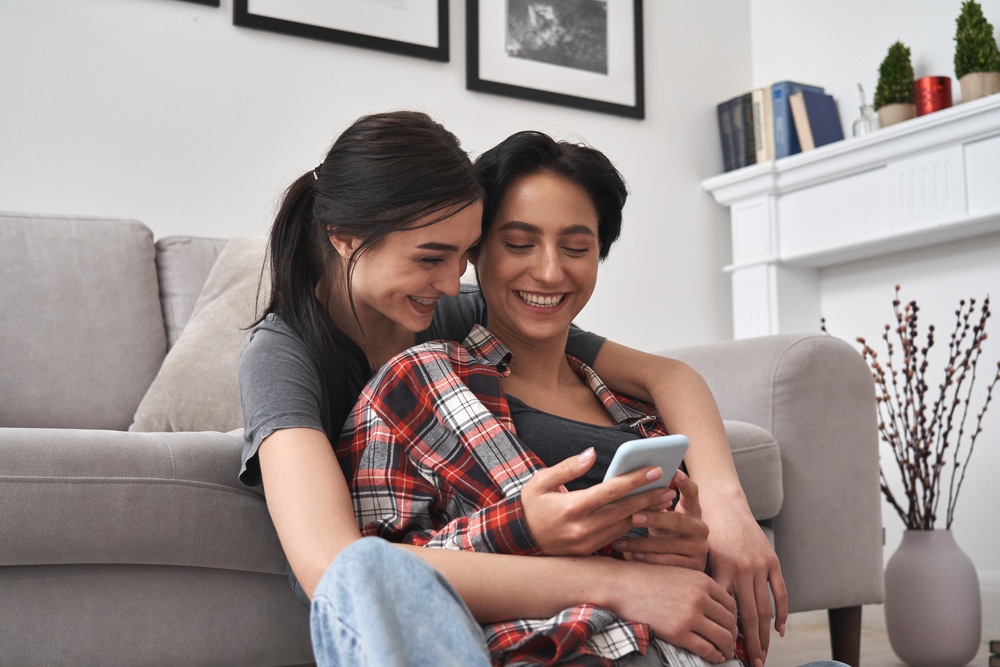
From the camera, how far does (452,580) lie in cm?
93

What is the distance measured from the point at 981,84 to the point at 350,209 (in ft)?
7.04

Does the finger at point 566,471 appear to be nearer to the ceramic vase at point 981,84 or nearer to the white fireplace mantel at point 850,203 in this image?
the white fireplace mantel at point 850,203

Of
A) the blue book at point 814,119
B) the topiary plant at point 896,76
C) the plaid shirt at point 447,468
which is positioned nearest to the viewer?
the plaid shirt at point 447,468

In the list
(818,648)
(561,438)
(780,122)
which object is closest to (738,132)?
(780,122)

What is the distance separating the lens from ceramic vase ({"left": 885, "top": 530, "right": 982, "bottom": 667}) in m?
2.03

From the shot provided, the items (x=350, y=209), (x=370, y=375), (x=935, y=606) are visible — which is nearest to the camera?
(x=350, y=209)

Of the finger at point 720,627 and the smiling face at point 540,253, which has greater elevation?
the smiling face at point 540,253

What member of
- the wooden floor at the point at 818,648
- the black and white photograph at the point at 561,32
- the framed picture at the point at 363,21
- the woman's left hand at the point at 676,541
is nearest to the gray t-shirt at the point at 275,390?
the woman's left hand at the point at 676,541

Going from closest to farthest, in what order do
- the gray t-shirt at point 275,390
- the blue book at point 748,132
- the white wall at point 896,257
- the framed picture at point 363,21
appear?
1. the gray t-shirt at point 275,390
2. the framed picture at point 363,21
3. the white wall at point 896,257
4. the blue book at point 748,132

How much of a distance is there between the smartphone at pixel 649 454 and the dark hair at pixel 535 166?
0.50 meters

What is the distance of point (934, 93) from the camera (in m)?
2.81

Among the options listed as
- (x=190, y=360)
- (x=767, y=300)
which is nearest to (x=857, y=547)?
(x=190, y=360)

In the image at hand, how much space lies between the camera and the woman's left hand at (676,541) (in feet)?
3.40

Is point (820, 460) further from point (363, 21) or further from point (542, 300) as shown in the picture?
point (363, 21)
